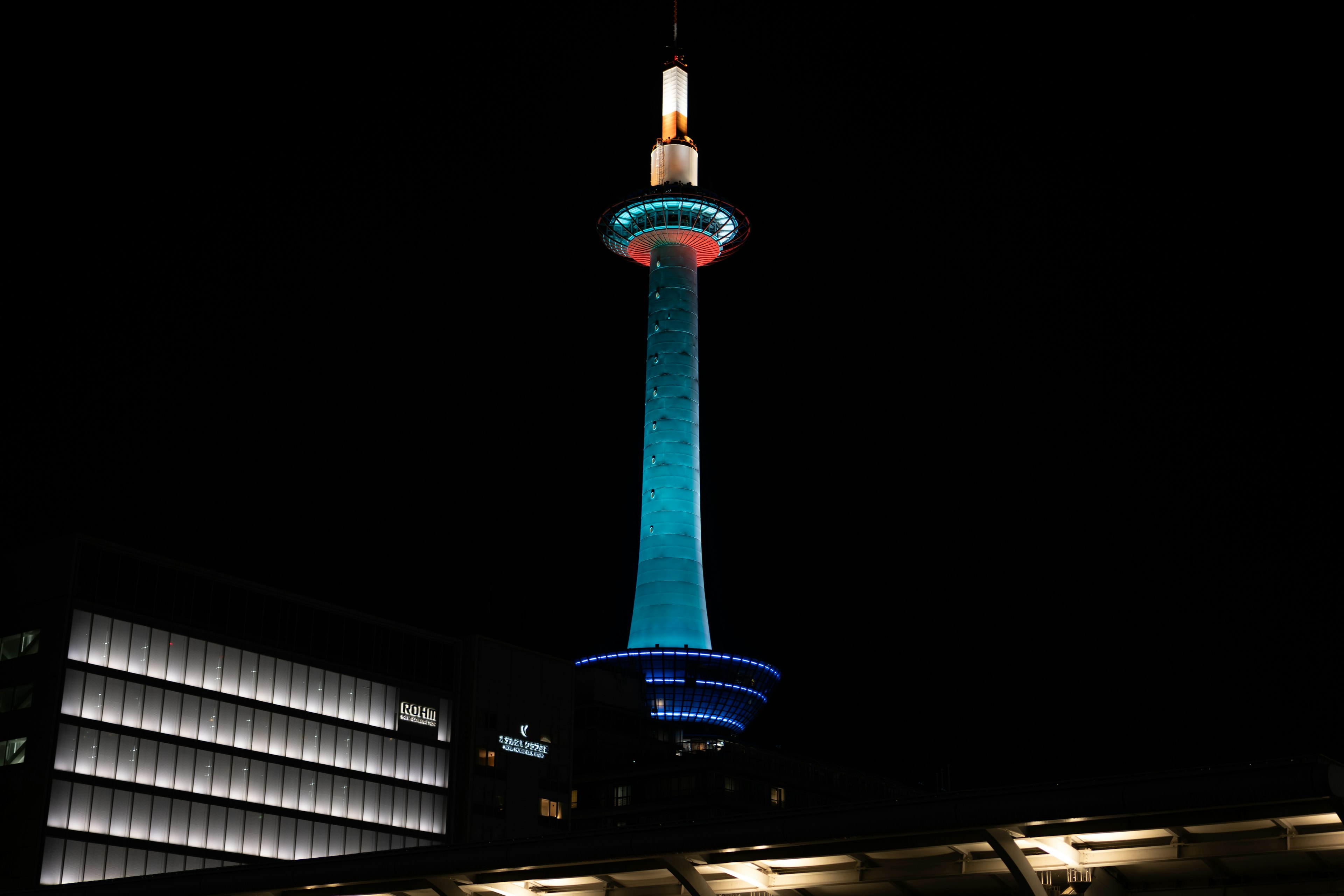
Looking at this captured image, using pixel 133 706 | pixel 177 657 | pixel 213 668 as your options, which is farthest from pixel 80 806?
pixel 213 668

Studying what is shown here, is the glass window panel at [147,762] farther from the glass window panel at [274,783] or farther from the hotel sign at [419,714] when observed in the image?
the hotel sign at [419,714]

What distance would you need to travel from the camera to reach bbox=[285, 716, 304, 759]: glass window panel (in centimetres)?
10088

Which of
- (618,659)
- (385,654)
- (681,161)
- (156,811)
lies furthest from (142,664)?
(681,161)

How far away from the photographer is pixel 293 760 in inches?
3976

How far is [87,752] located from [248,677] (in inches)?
470

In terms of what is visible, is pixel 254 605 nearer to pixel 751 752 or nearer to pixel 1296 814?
pixel 751 752

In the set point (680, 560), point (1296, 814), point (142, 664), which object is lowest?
point (1296, 814)

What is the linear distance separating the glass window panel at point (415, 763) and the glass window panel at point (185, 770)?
54.2 feet

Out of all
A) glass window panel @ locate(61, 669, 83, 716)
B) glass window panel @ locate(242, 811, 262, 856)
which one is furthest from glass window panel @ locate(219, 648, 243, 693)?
glass window panel @ locate(61, 669, 83, 716)

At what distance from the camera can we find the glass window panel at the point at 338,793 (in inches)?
4026

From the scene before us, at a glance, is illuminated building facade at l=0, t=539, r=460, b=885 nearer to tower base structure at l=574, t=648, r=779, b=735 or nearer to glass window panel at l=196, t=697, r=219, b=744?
glass window panel at l=196, t=697, r=219, b=744

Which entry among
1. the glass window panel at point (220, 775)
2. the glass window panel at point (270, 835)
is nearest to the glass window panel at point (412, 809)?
the glass window panel at point (270, 835)

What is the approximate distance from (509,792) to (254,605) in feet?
78.6

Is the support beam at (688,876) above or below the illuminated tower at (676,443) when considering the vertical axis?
below
